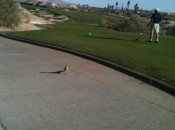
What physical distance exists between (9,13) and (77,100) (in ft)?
67.6

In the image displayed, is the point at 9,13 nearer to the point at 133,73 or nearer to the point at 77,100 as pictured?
the point at 133,73

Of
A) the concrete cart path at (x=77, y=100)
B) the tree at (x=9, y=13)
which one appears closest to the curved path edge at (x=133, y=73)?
the concrete cart path at (x=77, y=100)

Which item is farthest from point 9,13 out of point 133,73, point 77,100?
point 77,100

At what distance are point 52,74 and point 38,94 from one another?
230 centimetres

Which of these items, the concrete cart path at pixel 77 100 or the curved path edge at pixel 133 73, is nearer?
the concrete cart path at pixel 77 100

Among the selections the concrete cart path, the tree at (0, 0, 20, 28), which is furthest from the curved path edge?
the tree at (0, 0, 20, 28)

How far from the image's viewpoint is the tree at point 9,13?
27.4 m

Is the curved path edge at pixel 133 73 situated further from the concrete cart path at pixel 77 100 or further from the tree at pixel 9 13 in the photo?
the tree at pixel 9 13

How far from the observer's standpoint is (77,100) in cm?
832

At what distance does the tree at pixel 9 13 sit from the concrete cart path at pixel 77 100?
15.5m

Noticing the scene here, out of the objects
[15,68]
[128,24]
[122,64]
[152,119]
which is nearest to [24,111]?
[152,119]

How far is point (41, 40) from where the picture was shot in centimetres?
1841

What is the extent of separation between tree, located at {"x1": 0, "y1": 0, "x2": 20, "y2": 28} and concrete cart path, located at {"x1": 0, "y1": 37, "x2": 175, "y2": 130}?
51.0ft

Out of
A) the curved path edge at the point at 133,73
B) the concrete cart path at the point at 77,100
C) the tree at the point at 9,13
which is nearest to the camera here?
the concrete cart path at the point at 77,100
